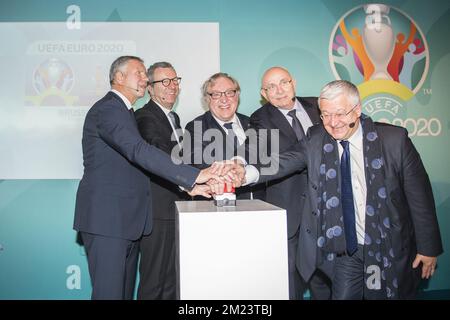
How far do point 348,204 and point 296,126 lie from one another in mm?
1035

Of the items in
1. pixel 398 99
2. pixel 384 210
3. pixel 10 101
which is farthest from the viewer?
pixel 398 99

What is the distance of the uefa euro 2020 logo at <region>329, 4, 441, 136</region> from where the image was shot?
4.77 m

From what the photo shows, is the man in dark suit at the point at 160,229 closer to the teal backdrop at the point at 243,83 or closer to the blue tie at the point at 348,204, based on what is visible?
the teal backdrop at the point at 243,83

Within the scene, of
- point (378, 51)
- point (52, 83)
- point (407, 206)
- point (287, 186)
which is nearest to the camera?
point (407, 206)

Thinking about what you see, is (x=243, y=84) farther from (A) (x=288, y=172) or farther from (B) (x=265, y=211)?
(B) (x=265, y=211)

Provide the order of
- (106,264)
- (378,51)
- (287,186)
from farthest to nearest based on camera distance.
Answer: (378,51) → (287,186) → (106,264)

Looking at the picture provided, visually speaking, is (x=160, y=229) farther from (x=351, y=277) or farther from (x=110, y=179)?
(x=351, y=277)

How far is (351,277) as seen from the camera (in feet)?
8.71

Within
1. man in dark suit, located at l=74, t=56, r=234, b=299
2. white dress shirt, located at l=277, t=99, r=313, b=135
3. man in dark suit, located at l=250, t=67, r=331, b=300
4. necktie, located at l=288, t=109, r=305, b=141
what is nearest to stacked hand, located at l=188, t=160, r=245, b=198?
man in dark suit, located at l=74, t=56, r=234, b=299

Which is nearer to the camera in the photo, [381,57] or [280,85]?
[280,85]

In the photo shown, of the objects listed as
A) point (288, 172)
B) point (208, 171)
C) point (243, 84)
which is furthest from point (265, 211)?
point (243, 84)

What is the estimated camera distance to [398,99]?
4.82 m

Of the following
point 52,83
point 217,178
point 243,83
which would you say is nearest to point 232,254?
point 217,178

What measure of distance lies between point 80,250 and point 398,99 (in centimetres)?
340
